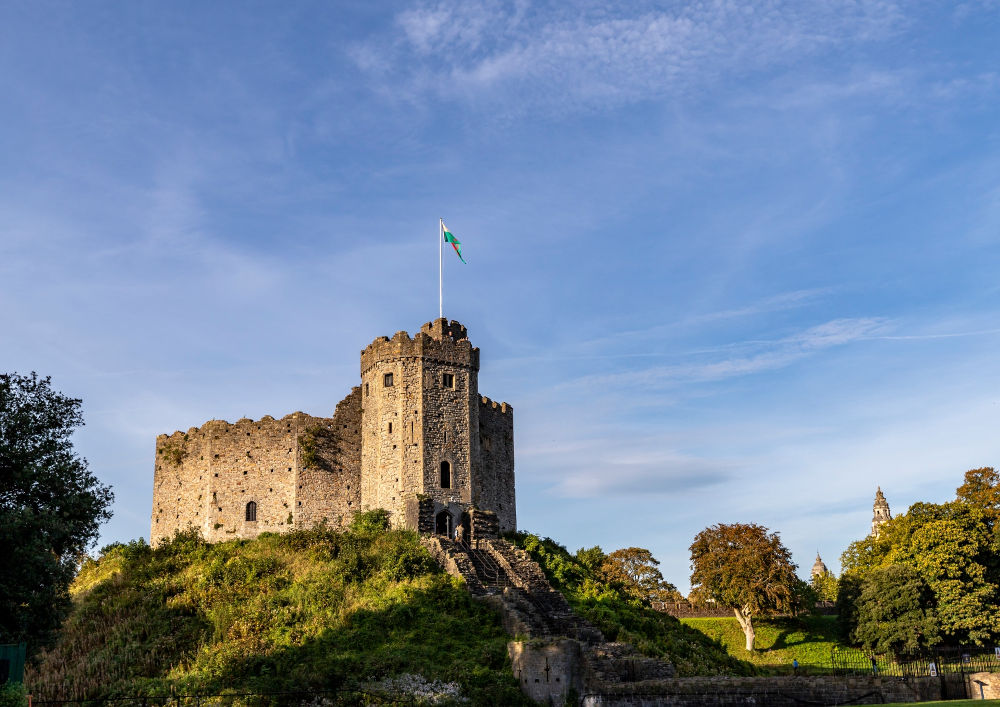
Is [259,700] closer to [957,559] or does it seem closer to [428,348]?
[428,348]

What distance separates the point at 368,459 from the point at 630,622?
52.9 ft

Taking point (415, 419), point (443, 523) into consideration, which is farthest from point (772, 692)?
point (415, 419)

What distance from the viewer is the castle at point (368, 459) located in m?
45.7

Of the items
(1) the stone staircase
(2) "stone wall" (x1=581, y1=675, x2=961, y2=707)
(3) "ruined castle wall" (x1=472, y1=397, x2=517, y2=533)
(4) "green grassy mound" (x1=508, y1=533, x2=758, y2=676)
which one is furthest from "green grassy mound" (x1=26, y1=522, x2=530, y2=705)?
(3) "ruined castle wall" (x1=472, y1=397, x2=517, y2=533)

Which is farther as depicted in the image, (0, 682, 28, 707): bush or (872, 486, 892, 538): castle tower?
(872, 486, 892, 538): castle tower

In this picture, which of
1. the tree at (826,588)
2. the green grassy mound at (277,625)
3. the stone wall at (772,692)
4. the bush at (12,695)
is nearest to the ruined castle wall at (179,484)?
the green grassy mound at (277,625)

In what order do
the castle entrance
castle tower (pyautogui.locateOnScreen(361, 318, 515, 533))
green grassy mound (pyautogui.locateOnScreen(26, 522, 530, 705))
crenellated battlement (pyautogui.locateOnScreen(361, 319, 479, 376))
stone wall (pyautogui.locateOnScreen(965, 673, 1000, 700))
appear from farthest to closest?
crenellated battlement (pyautogui.locateOnScreen(361, 319, 479, 376)), castle tower (pyautogui.locateOnScreen(361, 318, 515, 533)), the castle entrance, green grassy mound (pyautogui.locateOnScreen(26, 522, 530, 705)), stone wall (pyautogui.locateOnScreen(965, 673, 1000, 700))

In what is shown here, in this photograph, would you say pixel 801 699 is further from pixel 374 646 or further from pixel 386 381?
pixel 386 381

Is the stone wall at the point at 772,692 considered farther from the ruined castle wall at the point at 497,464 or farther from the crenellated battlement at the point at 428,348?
the crenellated battlement at the point at 428,348

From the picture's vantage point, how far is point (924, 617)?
159 ft

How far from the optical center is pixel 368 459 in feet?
155

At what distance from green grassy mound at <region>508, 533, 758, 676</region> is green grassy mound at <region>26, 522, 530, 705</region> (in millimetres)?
5435

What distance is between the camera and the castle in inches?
1799

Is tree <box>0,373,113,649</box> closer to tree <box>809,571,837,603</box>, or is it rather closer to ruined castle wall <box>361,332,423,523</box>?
ruined castle wall <box>361,332,423,523</box>
